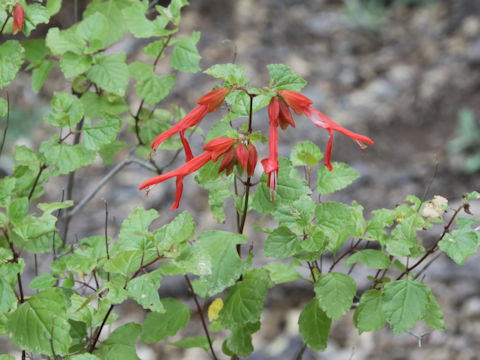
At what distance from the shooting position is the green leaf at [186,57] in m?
1.28

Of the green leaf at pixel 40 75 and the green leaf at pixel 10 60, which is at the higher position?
the green leaf at pixel 10 60

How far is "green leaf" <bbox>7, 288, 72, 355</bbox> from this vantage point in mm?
947

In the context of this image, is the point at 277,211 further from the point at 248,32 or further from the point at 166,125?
the point at 248,32

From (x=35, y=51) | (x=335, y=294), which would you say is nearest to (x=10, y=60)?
(x=35, y=51)

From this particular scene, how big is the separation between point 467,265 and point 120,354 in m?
1.83

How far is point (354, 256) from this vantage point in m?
1.13

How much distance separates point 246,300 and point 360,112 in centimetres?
273

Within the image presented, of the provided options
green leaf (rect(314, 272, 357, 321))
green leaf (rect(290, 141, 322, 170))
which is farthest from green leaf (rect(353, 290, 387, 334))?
green leaf (rect(290, 141, 322, 170))

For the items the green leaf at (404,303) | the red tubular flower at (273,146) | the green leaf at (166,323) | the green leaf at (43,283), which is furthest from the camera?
the green leaf at (166,323)

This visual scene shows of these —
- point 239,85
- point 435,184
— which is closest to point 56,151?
point 239,85

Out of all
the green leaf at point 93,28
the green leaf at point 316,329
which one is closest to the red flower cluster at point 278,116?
the green leaf at point 316,329

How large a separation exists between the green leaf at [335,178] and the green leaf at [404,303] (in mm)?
224

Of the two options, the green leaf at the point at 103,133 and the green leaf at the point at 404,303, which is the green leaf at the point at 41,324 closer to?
the green leaf at the point at 103,133

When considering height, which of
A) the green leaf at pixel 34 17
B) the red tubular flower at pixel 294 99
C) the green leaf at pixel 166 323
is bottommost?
the green leaf at pixel 166 323
